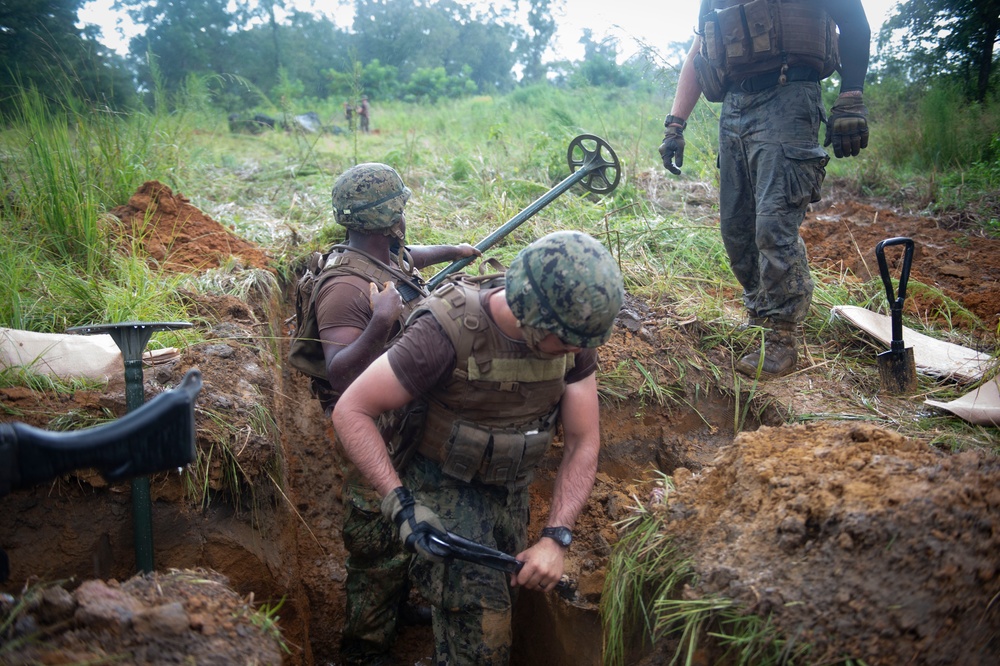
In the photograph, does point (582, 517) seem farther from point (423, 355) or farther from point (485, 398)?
point (423, 355)

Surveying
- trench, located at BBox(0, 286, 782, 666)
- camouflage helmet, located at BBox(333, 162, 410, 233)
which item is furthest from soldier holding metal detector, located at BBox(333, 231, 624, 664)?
camouflage helmet, located at BBox(333, 162, 410, 233)

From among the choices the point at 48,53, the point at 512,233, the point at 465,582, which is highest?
the point at 48,53

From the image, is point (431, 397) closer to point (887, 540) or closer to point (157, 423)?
point (157, 423)

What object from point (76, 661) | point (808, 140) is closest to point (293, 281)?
point (808, 140)

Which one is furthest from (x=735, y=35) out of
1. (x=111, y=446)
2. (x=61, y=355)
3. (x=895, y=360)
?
(x=61, y=355)

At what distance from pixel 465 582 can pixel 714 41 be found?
279 cm

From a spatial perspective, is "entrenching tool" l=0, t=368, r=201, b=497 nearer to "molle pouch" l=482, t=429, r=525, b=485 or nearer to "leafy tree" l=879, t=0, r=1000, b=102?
"molle pouch" l=482, t=429, r=525, b=485

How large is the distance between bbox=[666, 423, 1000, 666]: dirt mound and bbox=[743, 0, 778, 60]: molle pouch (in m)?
1.94

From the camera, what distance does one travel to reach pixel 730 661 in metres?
1.93

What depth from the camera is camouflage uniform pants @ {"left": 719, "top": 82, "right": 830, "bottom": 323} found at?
10.8ft

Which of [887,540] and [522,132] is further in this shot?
[522,132]

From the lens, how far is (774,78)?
335 centimetres

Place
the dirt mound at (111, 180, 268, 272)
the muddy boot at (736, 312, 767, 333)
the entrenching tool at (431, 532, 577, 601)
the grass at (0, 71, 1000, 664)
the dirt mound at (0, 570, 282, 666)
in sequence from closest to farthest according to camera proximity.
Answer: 1. the dirt mound at (0, 570, 282, 666)
2. the entrenching tool at (431, 532, 577, 601)
3. the grass at (0, 71, 1000, 664)
4. the muddy boot at (736, 312, 767, 333)
5. the dirt mound at (111, 180, 268, 272)

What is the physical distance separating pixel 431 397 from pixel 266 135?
7396 mm
